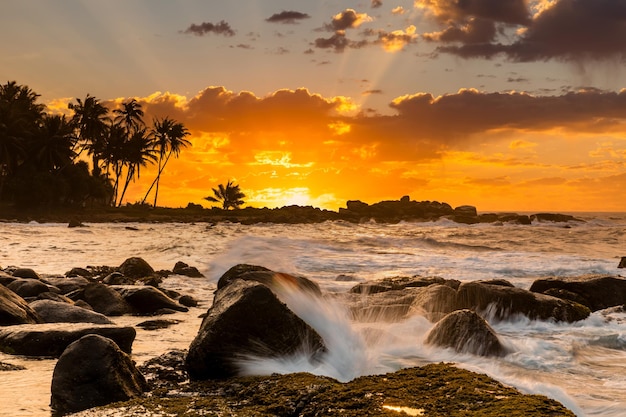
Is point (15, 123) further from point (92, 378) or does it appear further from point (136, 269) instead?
point (92, 378)

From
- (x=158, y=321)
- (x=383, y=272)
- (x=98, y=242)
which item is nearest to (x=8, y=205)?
(x=98, y=242)

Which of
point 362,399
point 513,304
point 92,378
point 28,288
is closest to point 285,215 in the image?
point 28,288

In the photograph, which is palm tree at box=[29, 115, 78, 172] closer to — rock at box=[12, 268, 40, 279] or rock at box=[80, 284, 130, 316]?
rock at box=[12, 268, 40, 279]

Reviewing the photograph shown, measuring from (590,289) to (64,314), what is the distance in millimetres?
10141

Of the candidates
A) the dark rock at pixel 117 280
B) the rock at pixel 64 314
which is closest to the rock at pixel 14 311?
the rock at pixel 64 314

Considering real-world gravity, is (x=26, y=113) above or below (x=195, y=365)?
above

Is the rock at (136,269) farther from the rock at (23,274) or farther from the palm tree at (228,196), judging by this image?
the palm tree at (228,196)

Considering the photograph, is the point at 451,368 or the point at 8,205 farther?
the point at 8,205

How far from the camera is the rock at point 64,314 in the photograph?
7.83m

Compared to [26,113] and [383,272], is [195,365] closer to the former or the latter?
[383,272]

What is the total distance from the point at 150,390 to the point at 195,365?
543 millimetres

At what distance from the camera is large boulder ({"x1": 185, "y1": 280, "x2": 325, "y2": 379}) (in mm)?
5402

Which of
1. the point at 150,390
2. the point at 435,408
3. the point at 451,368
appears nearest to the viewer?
the point at 435,408

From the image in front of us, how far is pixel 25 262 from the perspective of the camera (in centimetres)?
1866
